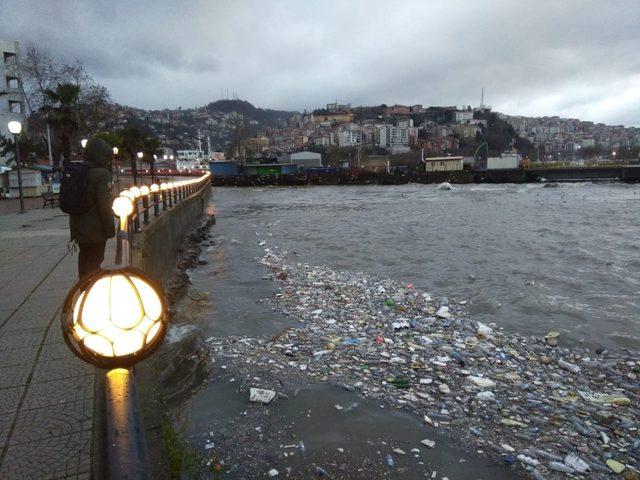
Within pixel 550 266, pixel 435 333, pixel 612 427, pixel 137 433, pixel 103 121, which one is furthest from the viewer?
pixel 103 121

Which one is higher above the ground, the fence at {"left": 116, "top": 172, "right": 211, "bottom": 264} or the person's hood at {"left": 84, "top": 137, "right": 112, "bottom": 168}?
the person's hood at {"left": 84, "top": 137, "right": 112, "bottom": 168}

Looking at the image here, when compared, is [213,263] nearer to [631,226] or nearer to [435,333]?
[435,333]

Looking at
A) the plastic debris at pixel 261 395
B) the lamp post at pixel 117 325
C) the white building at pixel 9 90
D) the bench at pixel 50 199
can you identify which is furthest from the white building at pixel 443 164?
the lamp post at pixel 117 325

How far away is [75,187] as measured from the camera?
4465mm

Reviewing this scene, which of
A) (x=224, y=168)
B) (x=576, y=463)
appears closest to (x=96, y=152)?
(x=576, y=463)

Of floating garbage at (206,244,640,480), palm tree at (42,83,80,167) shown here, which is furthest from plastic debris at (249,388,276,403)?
palm tree at (42,83,80,167)

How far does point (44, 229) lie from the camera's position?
11.6 meters

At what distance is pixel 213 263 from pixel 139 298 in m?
12.2

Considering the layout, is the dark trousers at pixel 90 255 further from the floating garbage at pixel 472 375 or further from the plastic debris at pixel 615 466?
the plastic debris at pixel 615 466

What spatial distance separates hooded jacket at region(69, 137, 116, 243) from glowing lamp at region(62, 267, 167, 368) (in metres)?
3.39

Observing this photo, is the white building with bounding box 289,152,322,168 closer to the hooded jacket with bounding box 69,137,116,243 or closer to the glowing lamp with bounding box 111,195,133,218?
the hooded jacket with bounding box 69,137,116,243

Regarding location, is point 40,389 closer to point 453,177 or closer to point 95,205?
point 95,205

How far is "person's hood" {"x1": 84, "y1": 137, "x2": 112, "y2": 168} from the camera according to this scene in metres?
4.52

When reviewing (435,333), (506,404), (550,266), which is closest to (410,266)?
(550,266)
